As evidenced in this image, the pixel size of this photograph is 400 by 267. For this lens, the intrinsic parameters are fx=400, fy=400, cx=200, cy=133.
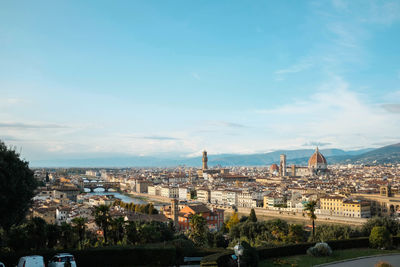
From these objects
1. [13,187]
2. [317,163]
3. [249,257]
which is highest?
[13,187]

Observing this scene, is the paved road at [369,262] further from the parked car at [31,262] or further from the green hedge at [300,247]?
the parked car at [31,262]

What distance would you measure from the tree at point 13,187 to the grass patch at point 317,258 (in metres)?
8.78

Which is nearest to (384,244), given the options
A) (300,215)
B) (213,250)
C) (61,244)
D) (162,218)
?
(213,250)

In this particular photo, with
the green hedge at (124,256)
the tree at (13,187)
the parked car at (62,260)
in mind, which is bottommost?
the green hedge at (124,256)

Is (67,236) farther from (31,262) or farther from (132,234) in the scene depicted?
(31,262)

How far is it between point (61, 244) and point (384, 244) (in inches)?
546

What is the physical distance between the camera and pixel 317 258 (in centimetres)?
1416

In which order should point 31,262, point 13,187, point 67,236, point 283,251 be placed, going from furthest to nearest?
1. point 67,236
2. point 283,251
3. point 13,187
4. point 31,262

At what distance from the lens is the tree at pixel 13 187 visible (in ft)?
45.3

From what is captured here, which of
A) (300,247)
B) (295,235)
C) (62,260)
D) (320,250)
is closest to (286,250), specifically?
(300,247)

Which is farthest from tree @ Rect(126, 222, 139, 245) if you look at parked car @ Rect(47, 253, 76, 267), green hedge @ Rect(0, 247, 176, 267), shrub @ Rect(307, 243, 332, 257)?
shrub @ Rect(307, 243, 332, 257)

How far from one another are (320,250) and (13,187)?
11.1 meters

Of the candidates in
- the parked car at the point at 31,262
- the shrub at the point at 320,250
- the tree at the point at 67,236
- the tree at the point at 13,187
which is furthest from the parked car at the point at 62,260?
the shrub at the point at 320,250

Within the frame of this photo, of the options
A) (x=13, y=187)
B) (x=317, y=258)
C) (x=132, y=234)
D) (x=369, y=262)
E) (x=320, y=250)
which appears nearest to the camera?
(x=369, y=262)
